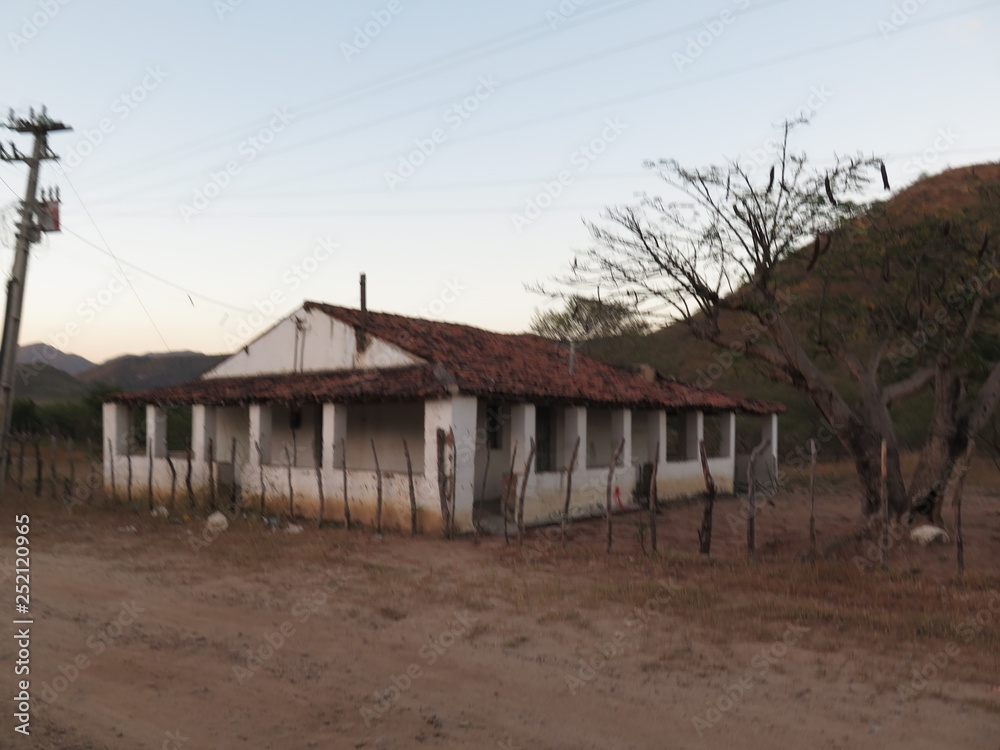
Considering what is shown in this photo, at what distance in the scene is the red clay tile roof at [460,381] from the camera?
14.2m

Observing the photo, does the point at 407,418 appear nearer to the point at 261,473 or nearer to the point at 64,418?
the point at 261,473

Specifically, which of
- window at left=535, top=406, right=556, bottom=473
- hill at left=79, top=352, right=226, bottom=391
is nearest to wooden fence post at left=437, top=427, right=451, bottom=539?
window at left=535, top=406, right=556, bottom=473

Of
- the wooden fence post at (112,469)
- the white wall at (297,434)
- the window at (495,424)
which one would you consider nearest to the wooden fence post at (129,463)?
the wooden fence post at (112,469)

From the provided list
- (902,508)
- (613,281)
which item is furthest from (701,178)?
(902,508)

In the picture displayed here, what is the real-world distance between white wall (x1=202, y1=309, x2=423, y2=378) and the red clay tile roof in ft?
0.62

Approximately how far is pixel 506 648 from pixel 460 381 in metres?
6.78

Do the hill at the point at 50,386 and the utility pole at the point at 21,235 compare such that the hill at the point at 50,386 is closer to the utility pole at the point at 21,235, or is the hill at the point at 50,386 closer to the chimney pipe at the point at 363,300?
the utility pole at the point at 21,235

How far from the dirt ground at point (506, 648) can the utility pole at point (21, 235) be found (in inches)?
263

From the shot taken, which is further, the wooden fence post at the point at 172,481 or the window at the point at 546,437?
the window at the point at 546,437

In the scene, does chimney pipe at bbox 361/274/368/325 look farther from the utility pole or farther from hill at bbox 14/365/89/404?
hill at bbox 14/365/89/404

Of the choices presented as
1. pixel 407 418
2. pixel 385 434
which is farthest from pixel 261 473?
pixel 407 418

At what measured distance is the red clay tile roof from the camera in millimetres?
14250

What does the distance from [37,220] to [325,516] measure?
9528mm

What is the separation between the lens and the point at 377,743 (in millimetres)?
4848
